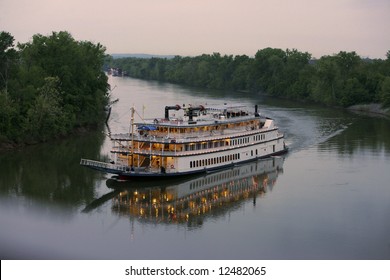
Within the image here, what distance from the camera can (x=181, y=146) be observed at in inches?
1309

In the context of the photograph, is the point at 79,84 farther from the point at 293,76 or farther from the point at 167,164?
the point at 293,76

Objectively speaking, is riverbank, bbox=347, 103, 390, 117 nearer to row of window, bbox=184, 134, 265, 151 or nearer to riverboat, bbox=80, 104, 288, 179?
row of window, bbox=184, 134, 265, 151

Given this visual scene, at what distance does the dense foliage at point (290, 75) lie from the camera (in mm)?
73688

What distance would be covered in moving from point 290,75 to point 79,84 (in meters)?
47.8

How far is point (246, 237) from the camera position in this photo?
78.0ft

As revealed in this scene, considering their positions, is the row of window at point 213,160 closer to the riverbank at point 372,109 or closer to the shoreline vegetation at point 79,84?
the shoreline vegetation at point 79,84

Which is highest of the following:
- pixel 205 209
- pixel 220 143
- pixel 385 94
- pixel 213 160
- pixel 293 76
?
pixel 293 76

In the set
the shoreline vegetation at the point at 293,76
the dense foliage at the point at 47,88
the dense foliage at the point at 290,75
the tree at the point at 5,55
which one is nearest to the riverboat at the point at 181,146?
the dense foliage at the point at 47,88

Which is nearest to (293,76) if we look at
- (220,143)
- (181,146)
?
(220,143)

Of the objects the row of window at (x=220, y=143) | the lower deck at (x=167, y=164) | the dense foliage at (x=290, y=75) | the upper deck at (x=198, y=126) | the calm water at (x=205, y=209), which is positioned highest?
the dense foliage at (x=290, y=75)

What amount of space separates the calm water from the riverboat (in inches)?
28.2

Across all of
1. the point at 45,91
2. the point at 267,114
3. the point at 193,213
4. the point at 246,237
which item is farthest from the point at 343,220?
the point at 267,114

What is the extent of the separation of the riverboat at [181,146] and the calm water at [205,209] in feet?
2.35

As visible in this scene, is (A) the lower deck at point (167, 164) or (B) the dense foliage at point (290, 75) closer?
(A) the lower deck at point (167, 164)
